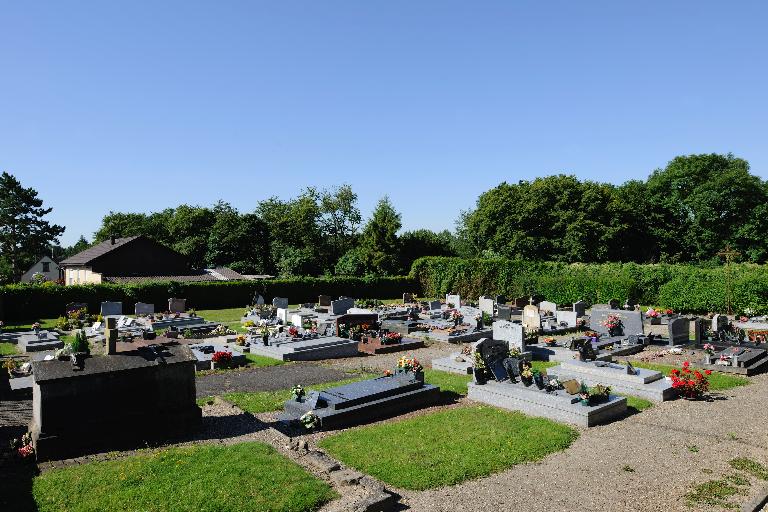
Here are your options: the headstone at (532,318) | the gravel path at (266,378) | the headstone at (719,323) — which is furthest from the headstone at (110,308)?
the headstone at (719,323)

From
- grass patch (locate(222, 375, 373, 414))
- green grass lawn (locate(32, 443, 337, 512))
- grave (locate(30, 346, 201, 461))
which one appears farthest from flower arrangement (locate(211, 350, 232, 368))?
green grass lawn (locate(32, 443, 337, 512))

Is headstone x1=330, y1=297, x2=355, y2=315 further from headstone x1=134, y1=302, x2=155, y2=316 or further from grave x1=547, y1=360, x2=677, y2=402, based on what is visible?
grave x1=547, y1=360, x2=677, y2=402

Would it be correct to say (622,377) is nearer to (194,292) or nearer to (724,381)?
(724,381)

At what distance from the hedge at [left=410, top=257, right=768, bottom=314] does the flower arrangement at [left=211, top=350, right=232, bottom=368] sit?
26.6 m

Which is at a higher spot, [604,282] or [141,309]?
[604,282]

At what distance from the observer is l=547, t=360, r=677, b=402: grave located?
14273 millimetres

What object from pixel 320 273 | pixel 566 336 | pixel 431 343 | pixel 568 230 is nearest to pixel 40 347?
pixel 431 343

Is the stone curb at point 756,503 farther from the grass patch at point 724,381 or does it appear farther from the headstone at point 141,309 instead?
the headstone at point 141,309

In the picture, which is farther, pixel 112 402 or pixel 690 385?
pixel 690 385

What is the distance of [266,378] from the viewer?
55.8 feet

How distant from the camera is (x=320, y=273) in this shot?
6094 cm

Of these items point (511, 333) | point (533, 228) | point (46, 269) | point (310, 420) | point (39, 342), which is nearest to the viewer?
point (310, 420)

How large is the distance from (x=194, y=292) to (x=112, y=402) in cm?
2946

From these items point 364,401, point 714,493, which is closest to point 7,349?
point 364,401
